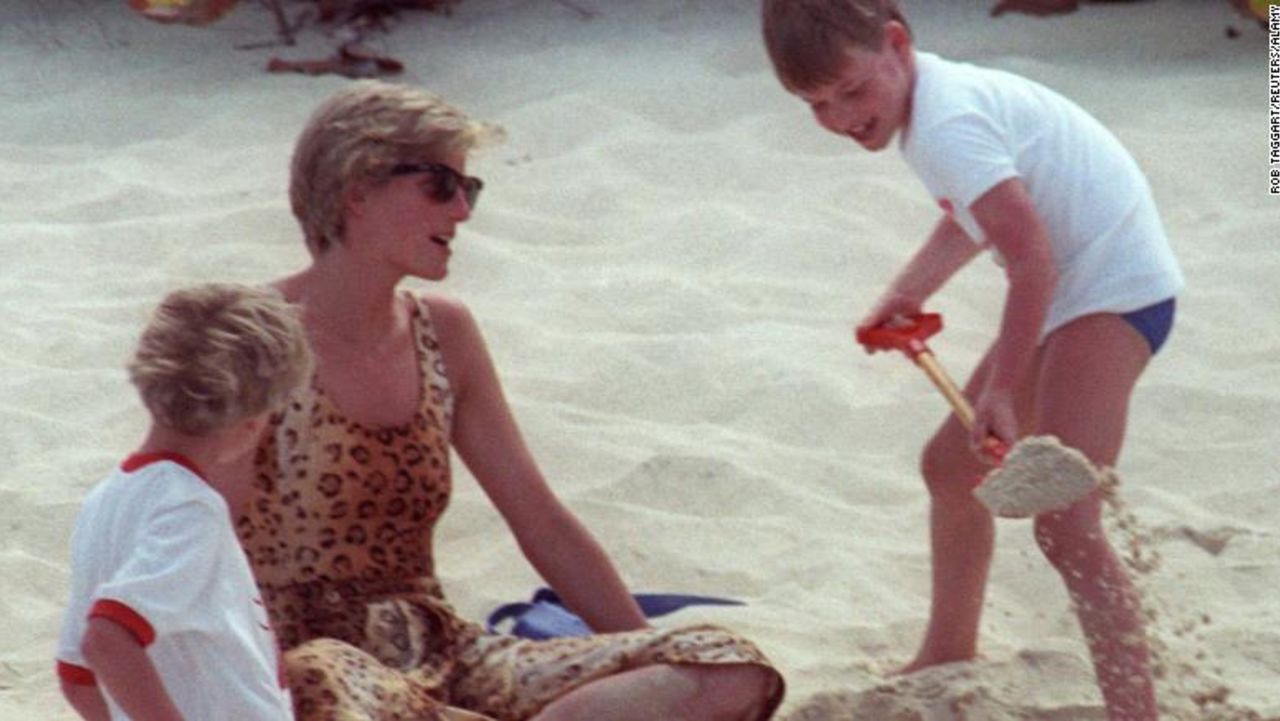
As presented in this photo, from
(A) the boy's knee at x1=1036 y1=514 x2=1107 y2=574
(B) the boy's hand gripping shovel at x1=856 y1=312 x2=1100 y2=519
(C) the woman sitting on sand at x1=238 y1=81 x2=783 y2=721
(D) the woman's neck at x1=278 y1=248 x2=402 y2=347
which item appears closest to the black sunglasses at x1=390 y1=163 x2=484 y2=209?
(C) the woman sitting on sand at x1=238 y1=81 x2=783 y2=721

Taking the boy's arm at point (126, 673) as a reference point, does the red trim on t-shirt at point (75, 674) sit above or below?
below

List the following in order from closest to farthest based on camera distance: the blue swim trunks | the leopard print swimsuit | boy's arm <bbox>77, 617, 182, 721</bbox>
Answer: boy's arm <bbox>77, 617, 182, 721</bbox> → the leopard print swimsuit → the blue swim trunks

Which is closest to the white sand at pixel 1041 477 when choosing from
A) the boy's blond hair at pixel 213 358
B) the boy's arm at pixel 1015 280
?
the boy's arm at pixel 1015 280

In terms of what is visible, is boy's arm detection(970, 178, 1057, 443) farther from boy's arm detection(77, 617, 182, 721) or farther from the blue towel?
boy's arm detection(77, 617, 182, 721)

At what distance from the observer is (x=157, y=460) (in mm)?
2348

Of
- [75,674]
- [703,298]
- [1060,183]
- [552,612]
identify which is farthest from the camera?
[703,298]

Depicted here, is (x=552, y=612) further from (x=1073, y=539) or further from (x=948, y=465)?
(x=1073, y=539)

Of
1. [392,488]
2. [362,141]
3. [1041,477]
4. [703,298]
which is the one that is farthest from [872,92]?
[703,298]

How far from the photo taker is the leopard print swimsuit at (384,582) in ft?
9.25

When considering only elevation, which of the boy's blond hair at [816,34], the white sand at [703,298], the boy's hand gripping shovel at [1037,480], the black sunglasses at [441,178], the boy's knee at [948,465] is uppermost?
the boy's blond hair at [816,34]

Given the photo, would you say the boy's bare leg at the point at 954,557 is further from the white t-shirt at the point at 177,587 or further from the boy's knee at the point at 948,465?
the white t-shirt at the point at 177,587

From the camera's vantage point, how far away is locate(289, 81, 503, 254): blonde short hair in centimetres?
279

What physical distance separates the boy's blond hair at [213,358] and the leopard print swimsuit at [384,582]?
1.49 ft

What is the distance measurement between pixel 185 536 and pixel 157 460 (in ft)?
0.30
